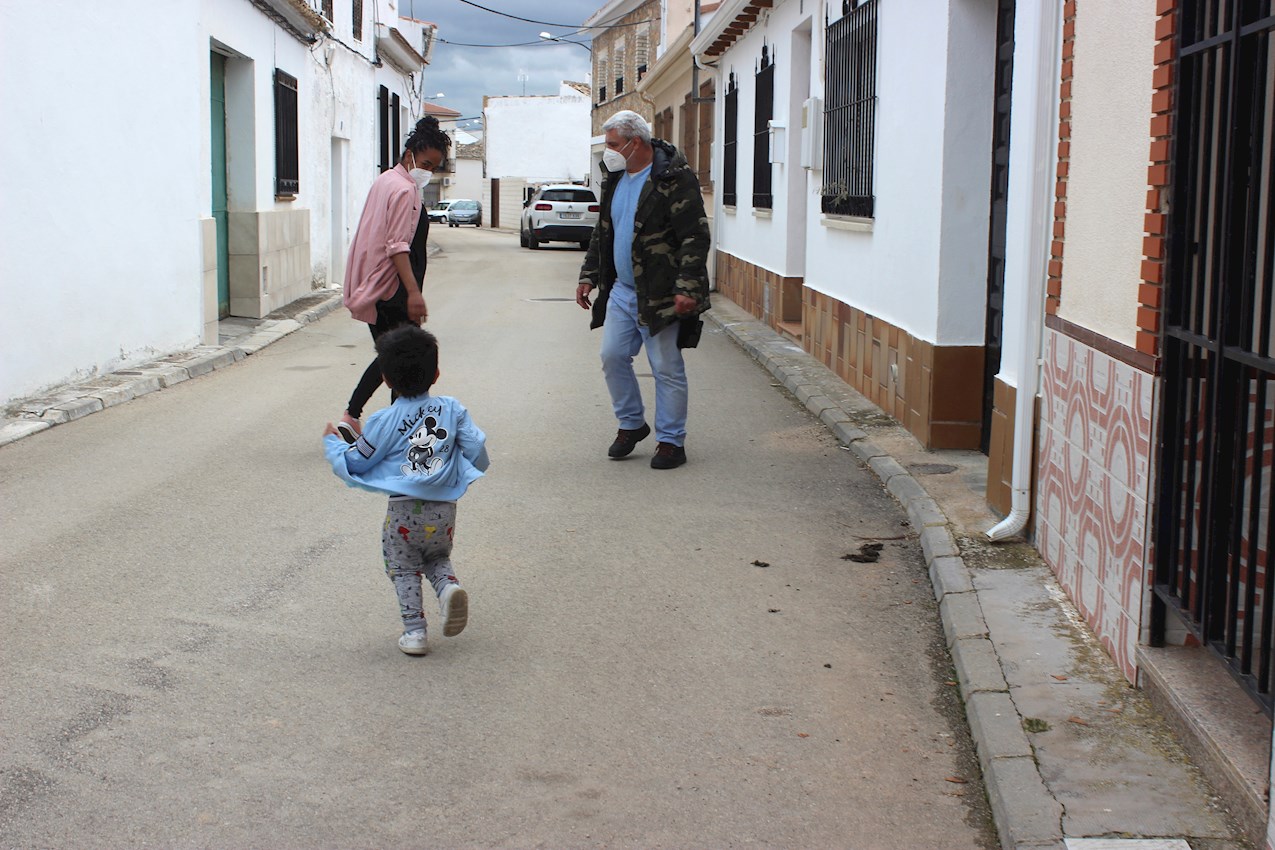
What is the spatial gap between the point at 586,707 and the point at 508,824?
778mm

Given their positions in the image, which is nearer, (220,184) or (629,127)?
(629,127)

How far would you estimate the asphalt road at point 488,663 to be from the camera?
3.34m

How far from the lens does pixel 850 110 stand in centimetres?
1018

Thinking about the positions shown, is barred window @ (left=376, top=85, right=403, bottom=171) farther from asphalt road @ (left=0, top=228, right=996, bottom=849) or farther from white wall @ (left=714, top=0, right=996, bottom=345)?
asphalt road @ (left=0, top=228, right=996, bottom=849)

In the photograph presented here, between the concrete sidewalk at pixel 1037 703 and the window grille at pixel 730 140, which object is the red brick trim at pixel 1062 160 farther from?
the window grille at pixel 730 140

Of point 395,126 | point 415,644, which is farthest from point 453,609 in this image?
point 395,126

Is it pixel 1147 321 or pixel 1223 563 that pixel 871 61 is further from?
pixel 1223 563

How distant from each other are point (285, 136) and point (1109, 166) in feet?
42.2

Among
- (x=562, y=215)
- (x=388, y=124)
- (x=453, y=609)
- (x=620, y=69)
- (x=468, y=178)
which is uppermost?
(x=620, y=69)

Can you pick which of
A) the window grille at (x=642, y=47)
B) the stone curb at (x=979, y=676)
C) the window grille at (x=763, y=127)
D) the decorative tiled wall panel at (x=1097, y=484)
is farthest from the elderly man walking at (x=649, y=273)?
the window grille at (x=642, y=47)

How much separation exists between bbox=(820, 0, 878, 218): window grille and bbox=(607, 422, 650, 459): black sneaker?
9.05 feet

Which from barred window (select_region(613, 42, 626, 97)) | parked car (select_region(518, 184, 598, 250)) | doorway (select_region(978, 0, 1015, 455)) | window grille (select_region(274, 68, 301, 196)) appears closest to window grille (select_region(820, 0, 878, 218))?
doorway (select_region(978, 0, 1015, 455))

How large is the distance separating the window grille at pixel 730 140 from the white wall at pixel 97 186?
7125 mm

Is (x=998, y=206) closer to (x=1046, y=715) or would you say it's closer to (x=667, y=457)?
(x=667, y=457)
